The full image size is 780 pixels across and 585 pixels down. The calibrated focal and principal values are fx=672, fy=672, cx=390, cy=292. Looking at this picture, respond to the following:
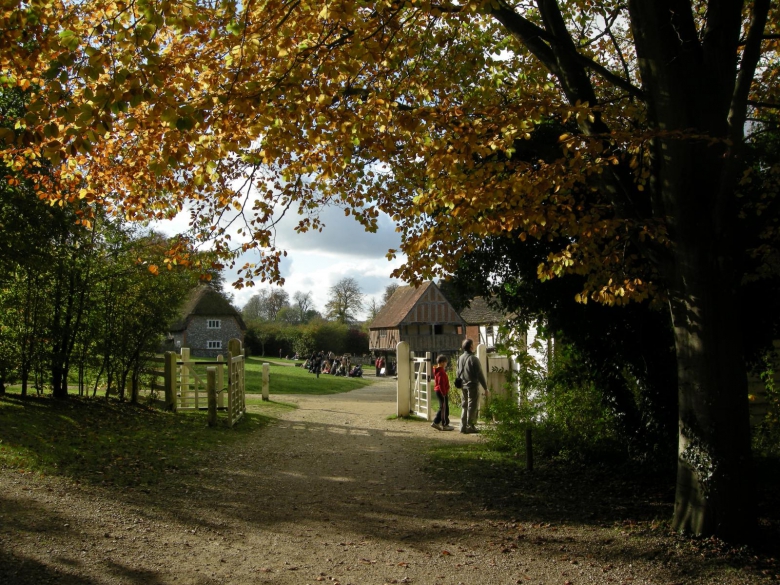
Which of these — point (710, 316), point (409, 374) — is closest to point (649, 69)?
point (710, 316)

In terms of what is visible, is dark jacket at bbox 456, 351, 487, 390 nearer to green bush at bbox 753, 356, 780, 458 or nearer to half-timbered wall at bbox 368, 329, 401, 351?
green bush at bbox 753, 356, 780, 458

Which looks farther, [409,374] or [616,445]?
[409,374]

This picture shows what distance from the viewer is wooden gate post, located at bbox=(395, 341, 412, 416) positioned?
17938 millimetres

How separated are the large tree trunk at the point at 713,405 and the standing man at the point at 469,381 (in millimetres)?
7910

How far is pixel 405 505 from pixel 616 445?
3769mm

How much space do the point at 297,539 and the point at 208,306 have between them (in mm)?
60347

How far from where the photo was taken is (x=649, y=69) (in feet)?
20.4

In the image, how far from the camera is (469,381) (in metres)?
14.3

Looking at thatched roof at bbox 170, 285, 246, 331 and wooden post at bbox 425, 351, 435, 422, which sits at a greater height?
thatched roof at bbox 170, 285, 246, 331

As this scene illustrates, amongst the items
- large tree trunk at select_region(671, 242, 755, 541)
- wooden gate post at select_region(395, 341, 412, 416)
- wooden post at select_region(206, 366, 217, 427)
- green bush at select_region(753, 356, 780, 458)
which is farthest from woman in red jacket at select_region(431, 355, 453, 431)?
large tree trunk at select_region(671, 242, 755, 541)

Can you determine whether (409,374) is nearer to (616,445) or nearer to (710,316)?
(616,445)

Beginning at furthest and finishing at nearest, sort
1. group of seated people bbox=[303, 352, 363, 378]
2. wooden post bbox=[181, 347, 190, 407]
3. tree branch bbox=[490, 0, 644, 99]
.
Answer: group of seated people bbox=[303, 352, 363, 378] → wooden post bbox=[181, 347, 190, 407] → tree branch bbox=[490, 0, 644, 99]

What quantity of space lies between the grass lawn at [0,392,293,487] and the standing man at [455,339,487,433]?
471 cm

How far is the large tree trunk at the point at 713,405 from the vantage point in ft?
19.4
